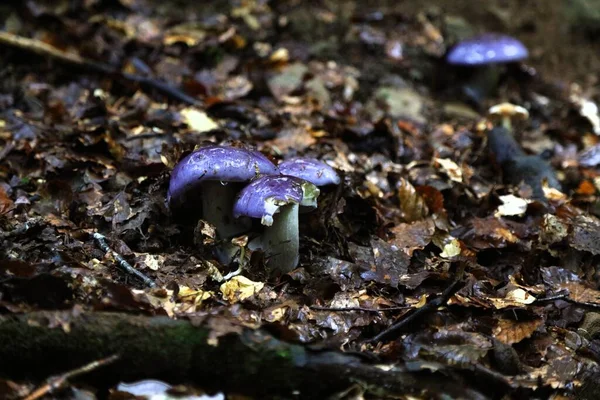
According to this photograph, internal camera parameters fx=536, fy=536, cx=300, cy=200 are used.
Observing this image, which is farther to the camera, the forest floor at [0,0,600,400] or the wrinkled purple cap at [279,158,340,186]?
the wrinkled purple cap at [279,158,340,186]

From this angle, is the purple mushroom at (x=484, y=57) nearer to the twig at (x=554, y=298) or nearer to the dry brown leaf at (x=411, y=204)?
the dry brown leaf at (x=411, y=204)

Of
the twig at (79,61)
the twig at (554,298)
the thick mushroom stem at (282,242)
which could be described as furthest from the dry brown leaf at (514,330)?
the twig at (79,61)

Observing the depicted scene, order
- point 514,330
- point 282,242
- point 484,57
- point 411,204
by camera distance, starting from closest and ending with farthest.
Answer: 1. point 514,330
2. point 282,242
3. point 411,204
4. point 484,57


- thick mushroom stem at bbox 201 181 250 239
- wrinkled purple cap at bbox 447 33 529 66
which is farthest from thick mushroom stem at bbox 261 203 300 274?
wrinkled purple cap at bbox 447 33 529 66

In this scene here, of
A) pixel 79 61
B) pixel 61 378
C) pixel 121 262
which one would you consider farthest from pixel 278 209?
pixel 79 61

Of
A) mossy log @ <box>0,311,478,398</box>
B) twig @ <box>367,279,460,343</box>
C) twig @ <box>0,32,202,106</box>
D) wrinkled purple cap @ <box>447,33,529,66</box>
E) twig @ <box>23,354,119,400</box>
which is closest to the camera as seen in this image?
twig @ <box>23,354,119,400</box>

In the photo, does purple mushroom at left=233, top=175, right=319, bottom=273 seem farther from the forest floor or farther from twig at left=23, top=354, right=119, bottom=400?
twig at left=23, top=354, right=119, bottom=400

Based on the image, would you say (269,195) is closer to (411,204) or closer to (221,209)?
(221,209)

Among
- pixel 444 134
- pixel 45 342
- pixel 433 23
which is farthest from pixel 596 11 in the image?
pixel 45 342
